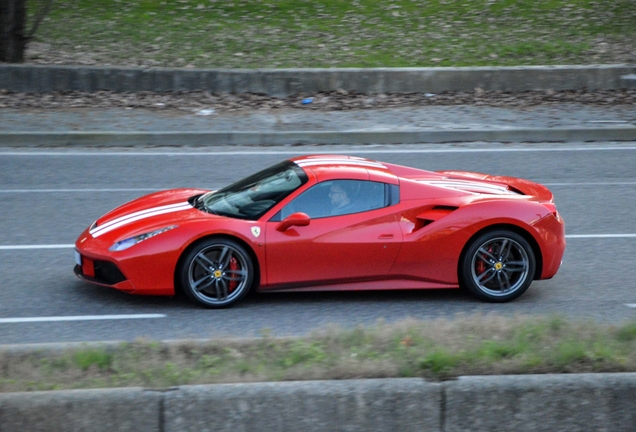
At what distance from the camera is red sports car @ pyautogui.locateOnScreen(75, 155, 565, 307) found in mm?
6473

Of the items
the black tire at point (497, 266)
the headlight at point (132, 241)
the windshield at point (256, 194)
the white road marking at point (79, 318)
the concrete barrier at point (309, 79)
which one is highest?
the windshield at point (256, 194)

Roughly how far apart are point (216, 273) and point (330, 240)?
945mm

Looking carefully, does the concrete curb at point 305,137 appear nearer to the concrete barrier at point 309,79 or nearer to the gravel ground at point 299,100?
the gravel ground at point 299,100

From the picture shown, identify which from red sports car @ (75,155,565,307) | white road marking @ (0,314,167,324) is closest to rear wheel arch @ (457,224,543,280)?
red sports car @ (75,155,565,307)

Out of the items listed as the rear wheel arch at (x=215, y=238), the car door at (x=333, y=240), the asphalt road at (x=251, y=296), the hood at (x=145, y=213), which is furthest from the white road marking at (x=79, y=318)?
the car door at (x=333, y=240)

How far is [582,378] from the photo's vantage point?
4281mm

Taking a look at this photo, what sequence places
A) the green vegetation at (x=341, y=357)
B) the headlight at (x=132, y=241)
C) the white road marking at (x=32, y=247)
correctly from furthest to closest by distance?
the white road marking at (x=32, y=247), the headlight at (x=132, y=241), the green vegetation at (x=341, y=357)

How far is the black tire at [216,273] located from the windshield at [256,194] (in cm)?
32

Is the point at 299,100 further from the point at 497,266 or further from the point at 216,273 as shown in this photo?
the point at 216,273

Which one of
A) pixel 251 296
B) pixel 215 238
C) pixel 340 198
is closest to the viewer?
pixel 215 238

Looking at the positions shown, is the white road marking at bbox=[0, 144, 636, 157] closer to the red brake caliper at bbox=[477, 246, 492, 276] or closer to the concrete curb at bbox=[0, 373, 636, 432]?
the red brake caliper at bbox=[477, 246, 492, 276]

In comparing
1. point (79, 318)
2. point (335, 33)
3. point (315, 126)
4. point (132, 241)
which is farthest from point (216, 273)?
point (335, 33)

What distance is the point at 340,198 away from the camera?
22.1 ft

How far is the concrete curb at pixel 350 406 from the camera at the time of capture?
4.02 meters
